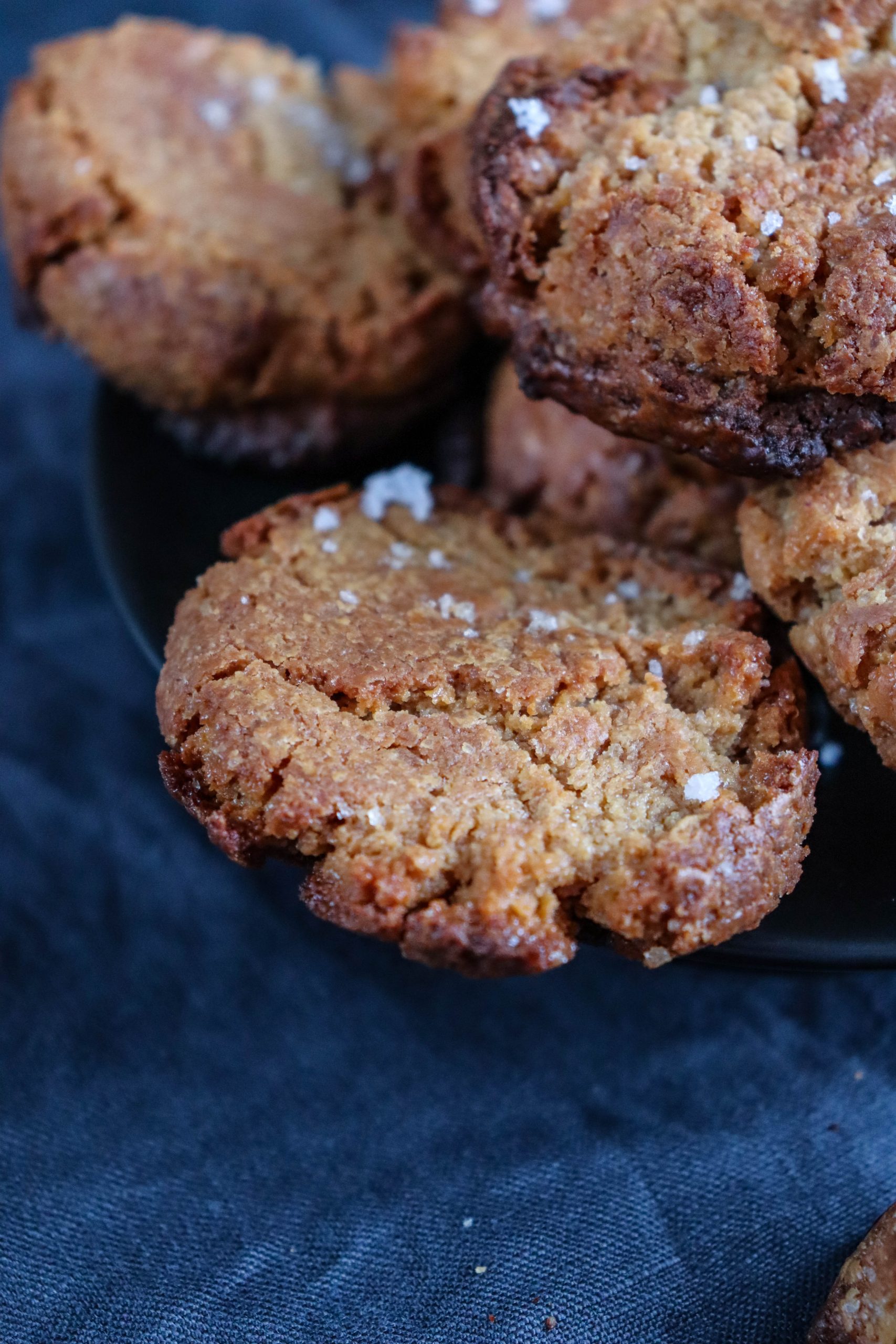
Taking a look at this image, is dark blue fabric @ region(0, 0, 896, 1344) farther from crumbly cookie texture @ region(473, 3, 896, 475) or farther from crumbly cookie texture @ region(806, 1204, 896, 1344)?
crumbly cookie texture @ region(473, 3, 896, 475)

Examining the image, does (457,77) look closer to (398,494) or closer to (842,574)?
(398,494)

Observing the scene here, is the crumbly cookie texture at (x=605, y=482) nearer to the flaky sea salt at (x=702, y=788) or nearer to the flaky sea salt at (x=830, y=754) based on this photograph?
the flaky sea salt at (x=830, y=754)

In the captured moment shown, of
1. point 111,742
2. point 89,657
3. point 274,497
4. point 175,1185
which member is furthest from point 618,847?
point 89,657

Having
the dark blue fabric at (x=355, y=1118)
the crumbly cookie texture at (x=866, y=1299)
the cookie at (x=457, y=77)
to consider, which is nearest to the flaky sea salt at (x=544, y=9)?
the cookie at (x=457, y=77)

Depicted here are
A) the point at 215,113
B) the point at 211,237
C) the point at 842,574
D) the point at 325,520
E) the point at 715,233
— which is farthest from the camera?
the point at 215,113

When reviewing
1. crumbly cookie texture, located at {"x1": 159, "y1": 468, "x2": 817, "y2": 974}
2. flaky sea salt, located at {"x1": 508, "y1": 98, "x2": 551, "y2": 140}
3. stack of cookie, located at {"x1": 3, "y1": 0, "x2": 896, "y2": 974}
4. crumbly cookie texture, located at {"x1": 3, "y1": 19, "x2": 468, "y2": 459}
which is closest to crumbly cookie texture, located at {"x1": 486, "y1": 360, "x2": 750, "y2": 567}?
stack of cookie, located at {"x1": 3, "y1": 0, "x2": 896, "y2": 974}

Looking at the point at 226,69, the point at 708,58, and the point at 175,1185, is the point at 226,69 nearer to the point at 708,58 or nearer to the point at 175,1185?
the point at 708,58

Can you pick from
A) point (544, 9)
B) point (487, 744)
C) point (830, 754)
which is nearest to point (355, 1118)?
point (487, 744)
